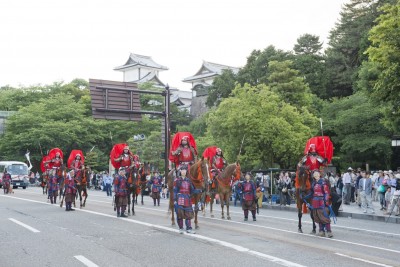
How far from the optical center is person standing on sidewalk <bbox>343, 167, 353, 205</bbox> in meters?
26.5

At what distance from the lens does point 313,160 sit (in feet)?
48.0

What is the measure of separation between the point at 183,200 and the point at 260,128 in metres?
24.2

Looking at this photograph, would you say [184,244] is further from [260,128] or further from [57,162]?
[260,128]

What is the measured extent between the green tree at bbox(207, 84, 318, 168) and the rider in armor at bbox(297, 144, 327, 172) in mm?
21699

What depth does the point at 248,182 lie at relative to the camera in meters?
18.2

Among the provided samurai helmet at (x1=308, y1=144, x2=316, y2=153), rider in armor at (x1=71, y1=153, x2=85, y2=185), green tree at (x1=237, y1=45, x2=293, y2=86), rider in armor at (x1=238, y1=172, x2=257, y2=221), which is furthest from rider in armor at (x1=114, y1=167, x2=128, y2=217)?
green tree at (x1=237, y1=45, x2=293, y2=86)

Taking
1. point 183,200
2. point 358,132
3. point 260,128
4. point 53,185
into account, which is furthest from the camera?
point 358,132

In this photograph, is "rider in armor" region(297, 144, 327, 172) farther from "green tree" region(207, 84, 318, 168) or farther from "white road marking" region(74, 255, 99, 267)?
"green tree" region(207, 84, 318, 168)

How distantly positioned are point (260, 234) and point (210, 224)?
2987 mm

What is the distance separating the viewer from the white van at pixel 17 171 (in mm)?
46938

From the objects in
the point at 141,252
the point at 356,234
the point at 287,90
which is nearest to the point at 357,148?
the point at 287,90

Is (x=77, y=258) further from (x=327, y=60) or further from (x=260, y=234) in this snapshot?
(x=327, y=60)

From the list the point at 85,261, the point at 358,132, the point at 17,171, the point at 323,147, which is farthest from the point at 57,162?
the point at 358,132

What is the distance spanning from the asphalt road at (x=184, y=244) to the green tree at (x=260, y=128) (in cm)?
2007
